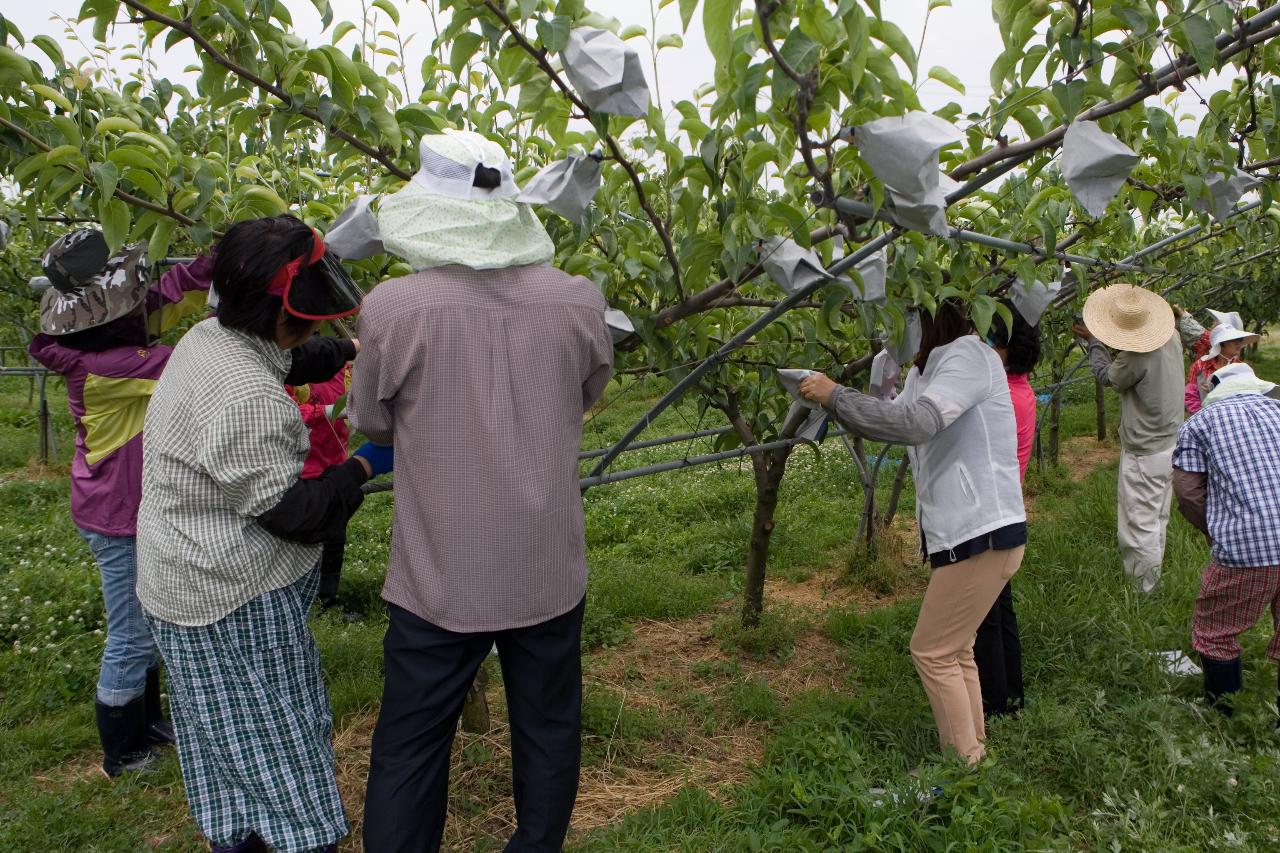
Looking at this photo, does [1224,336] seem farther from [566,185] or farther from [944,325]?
[566,185]

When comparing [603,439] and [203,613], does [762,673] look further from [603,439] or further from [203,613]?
[603,439]

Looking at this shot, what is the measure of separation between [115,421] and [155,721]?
40.9 inches

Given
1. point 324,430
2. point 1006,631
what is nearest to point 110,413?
point 324,430

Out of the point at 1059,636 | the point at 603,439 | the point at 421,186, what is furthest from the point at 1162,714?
the point at 603,439

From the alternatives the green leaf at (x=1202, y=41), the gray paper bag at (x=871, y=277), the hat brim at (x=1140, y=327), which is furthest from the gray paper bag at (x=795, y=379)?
the hat brim at (x=1140, y=327)

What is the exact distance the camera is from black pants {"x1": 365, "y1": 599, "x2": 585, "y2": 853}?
6.07ft

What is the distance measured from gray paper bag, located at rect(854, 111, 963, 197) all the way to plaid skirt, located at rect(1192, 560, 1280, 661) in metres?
2.35

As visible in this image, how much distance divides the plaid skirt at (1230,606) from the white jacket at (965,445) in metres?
1.03

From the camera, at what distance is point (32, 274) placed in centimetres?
582

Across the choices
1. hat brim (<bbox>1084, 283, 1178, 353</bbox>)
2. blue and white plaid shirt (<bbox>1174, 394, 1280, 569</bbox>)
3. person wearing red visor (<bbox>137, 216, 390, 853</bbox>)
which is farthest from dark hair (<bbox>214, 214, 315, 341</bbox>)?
hat brim (<bbox>1084, 283, 1178, 353</bbox>)

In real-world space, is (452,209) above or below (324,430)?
above

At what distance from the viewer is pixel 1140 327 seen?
Result: 4.39 metres

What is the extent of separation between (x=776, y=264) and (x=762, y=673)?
2290 millimetres

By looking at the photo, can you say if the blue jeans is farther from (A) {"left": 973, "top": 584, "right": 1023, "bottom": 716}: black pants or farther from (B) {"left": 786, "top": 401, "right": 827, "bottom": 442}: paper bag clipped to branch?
(A) {"left": 973, "top": 584, "right": 1023, "bottom": 716}: black pants
